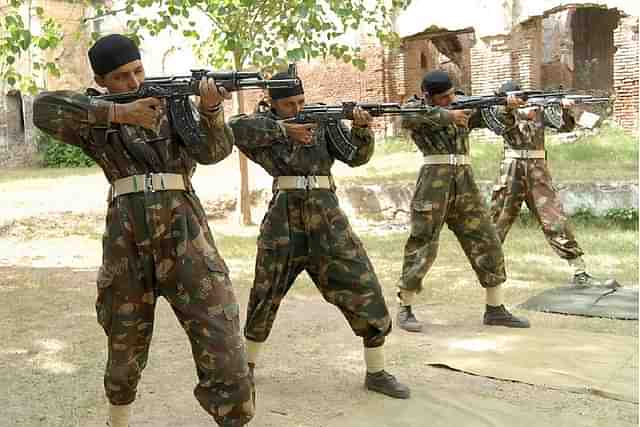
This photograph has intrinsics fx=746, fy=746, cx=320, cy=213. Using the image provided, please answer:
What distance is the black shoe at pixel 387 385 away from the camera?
4.43 m

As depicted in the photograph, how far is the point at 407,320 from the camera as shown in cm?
612

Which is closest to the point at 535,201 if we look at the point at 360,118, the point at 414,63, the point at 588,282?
the point at 588,282

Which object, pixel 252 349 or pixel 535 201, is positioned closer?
pixel 252 349

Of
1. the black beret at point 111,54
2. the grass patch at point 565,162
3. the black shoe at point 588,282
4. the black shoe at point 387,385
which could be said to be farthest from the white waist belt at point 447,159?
the grass patch at point 565,162

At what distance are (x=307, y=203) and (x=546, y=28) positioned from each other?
759 inches

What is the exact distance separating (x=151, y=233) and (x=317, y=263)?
1334 millimetres

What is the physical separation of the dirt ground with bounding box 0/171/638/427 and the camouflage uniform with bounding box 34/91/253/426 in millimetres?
962

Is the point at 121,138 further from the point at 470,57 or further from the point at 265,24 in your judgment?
the point at 470,57

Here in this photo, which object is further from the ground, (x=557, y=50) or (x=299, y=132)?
(x=557, y=50)

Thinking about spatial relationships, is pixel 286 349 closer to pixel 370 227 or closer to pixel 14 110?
pixel 370 227

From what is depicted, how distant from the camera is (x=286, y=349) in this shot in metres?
5.70

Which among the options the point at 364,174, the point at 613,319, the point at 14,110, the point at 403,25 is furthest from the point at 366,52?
the point at 613,319

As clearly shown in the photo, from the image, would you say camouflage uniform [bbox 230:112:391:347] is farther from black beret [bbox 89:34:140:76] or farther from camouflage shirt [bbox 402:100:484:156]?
camouflage shirt [bbox 402:100:484:156]

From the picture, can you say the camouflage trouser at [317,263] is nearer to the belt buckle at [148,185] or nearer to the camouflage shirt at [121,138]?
the camouflage shirt at [121,138]
